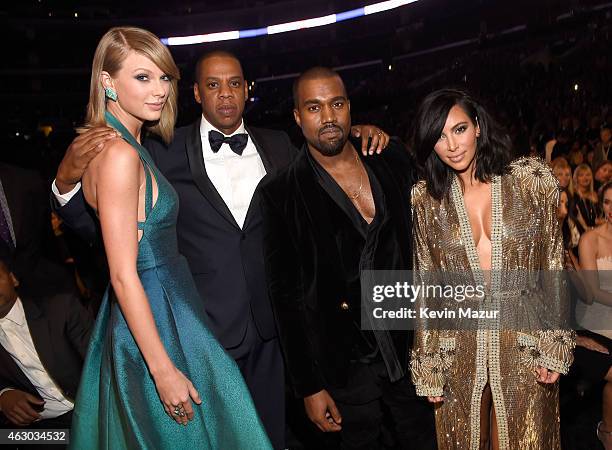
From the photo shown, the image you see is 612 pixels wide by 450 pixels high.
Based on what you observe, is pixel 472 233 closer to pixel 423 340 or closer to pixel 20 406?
pixel 423 340

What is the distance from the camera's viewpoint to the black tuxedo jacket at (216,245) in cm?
235

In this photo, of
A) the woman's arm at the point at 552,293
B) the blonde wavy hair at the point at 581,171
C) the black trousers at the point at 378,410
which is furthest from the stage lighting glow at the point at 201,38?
the woman's arm at the point at 552,293

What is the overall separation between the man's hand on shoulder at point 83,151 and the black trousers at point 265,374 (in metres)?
0.95

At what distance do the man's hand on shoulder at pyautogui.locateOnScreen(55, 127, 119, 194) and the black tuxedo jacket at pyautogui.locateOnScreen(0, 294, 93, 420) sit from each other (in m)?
1.08

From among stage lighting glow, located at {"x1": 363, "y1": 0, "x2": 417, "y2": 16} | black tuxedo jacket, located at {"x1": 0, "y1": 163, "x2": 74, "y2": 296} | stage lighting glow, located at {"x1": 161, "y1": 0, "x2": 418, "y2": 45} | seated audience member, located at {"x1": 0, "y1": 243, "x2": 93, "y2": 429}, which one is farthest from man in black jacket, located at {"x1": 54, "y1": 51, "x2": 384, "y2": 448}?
stage lighting glow, located at {"x1": 161, "y1": 0, "x2": 418, "y2": 45}

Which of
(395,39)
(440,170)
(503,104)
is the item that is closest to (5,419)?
(440,170)

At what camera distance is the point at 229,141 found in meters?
2.46

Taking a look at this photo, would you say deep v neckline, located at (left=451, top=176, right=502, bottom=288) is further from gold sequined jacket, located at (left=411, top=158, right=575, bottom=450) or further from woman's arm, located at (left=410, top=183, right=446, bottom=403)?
woman's arm, located at (left=410, top=183, right=446, bottom=403)

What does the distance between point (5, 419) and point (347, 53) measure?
75.8 feet

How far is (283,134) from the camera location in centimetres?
268

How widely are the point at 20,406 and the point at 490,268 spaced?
2.11 m

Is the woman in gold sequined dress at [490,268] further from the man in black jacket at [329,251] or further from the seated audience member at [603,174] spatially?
the seated audience member at [603,174]

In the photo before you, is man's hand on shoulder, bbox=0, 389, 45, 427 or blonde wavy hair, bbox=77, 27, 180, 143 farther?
man's hand on shoulder, bbox=0, 389, 45, 427

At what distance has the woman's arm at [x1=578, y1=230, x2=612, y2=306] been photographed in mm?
3607
